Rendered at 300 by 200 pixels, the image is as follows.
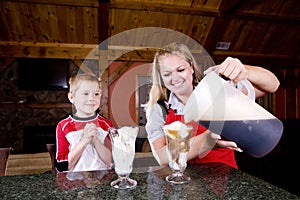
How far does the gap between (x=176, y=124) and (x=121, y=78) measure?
197 inches

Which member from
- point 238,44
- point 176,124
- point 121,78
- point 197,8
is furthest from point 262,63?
point 176,124

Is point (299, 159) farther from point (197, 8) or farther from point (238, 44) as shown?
point (238, 44)

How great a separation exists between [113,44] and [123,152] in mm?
4481

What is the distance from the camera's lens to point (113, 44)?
16.6ft

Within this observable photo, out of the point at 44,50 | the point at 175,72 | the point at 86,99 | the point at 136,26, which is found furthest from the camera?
the point at 44,50

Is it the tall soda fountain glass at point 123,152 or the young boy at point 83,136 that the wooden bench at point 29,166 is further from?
the tall soda fountain glass at point 123,152

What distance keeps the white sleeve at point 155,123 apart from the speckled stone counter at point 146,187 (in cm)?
21

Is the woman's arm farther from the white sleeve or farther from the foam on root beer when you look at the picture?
the white sleeve

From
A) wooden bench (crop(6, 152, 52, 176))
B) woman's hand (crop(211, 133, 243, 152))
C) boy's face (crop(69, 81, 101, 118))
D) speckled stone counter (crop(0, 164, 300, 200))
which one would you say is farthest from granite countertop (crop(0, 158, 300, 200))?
wooden bench (crop(6, 152, 52, 176))

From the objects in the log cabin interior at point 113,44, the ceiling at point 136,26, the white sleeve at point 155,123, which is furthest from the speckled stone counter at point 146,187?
the ceiling at point 136,26

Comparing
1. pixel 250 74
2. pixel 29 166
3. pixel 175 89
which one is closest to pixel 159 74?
pixel 175 89

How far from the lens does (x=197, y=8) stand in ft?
14.0

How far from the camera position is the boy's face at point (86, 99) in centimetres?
137

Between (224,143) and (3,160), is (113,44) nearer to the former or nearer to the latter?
(3,160)
